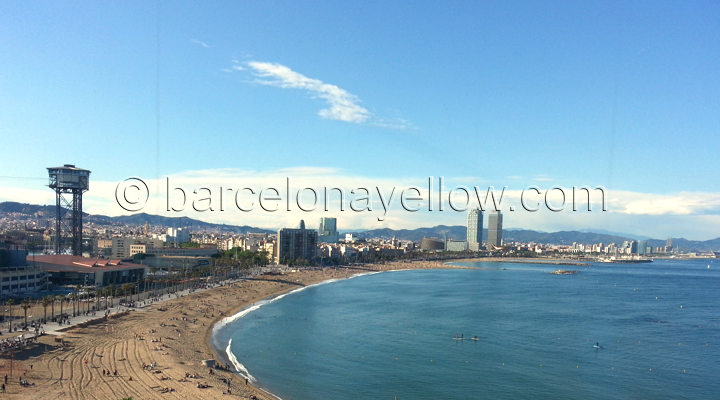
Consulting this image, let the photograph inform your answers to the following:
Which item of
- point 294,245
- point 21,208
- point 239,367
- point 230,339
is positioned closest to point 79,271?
point 230,339

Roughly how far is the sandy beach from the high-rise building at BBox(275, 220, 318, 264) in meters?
69.8

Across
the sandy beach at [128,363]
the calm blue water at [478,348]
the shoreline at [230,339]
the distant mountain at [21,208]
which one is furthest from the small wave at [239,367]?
the distant mountain at [21,208]

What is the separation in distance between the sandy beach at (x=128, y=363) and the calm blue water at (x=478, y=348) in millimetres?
2421

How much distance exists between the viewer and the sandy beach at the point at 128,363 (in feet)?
63.9

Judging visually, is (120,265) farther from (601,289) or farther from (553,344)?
(601,289)

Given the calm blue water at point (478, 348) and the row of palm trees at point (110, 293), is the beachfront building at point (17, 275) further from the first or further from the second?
the calm blue water at point (478, 348)

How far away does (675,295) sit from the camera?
2534 inches

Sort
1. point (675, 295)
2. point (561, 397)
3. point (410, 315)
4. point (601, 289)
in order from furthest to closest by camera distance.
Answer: point (601, 289) → point (675, 295) → point (410, 315) → point (561, 397)

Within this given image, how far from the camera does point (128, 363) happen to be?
918 inches

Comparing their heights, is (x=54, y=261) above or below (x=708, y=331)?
above

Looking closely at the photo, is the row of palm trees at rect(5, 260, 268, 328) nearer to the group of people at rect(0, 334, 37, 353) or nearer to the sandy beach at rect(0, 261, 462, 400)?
the group of people at rect(0, 334, 37, 353)

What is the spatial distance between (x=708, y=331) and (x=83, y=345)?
1772 inches

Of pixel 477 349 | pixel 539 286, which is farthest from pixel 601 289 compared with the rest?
pixel 477 349

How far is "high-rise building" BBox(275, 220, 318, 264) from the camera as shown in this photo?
106938mm
